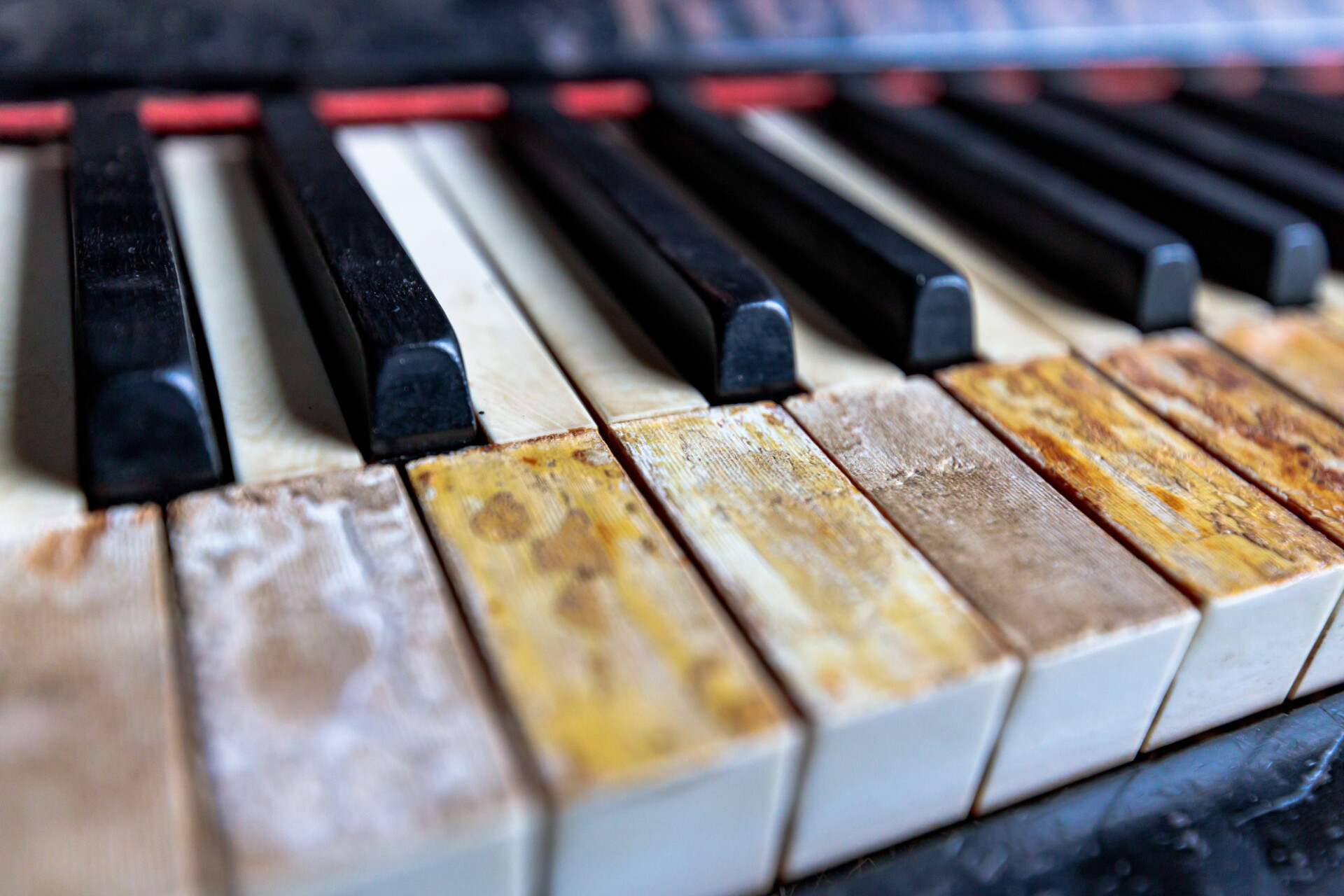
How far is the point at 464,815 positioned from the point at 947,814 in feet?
0.85

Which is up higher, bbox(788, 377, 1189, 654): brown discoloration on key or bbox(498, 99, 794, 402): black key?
bbox(498, 99, 794, 402): black key

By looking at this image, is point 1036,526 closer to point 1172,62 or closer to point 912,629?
point 912,629

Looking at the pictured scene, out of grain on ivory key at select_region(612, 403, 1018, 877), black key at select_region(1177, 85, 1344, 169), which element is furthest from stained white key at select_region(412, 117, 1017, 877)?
black key at select_region(1177, 85, 1344, 169)

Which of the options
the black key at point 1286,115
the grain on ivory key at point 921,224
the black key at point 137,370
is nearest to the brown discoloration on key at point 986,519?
the grain on ivory key at point 921,224

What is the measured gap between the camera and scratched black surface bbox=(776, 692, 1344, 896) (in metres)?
0.51

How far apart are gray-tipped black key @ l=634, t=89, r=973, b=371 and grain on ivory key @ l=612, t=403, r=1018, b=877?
0.60 feet

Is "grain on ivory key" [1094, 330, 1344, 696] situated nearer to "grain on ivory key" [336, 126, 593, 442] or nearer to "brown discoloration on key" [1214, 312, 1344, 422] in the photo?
"brown discoloration on key" [1214, 312, 1344, 422]

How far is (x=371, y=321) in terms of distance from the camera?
583 millimetres

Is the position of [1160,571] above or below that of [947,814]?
above

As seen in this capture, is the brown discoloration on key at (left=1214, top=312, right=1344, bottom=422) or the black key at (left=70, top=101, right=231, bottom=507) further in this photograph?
the brown discoloration on key at (left=1214, top=312, right=1344, bottom=422)

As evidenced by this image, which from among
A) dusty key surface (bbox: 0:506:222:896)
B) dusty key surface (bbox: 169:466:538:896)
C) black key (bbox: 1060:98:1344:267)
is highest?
black key (bbox: 1060:98:1344:267)

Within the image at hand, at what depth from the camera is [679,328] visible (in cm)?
69

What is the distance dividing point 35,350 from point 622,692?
440 millimetres

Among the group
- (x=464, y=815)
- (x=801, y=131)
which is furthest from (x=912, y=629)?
(x=801, y=131)
